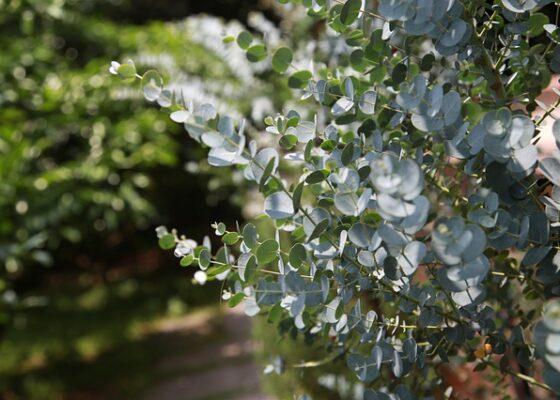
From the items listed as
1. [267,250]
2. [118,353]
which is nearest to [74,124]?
[118,353]

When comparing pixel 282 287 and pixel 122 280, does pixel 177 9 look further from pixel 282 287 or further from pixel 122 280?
pixel 282 287

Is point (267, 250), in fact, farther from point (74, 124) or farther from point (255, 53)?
point (74, 124)

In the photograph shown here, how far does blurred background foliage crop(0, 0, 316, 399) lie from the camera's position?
399 cm

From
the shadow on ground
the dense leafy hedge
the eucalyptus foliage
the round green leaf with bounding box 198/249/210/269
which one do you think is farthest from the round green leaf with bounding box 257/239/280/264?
the shadow on ground

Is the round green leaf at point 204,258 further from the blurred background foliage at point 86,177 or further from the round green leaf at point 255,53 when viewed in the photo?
the blurred background foliage at point 86,177

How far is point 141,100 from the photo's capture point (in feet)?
16.5

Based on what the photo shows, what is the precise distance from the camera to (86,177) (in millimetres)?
4277

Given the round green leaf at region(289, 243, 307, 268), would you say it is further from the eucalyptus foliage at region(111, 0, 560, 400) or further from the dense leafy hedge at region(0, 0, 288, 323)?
the dense leafy hedge at region(0, 0, 288, 323)

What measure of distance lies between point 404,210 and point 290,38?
3.89m

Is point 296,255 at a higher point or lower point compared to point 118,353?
higher

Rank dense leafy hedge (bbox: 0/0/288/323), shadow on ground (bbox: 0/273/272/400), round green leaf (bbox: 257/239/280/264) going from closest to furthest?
1. round green leaf (bbox: 257/239/280/264)
2. dense leafy hedge (bbox: 0/0/288/323)
3. shadow on ground (bbox: 0/273/272/400)

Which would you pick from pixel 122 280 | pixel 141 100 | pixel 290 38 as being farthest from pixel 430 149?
pixel 122 280

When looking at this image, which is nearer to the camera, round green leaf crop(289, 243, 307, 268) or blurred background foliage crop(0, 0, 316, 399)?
round green leaf crop(289, 243, 307, 268)

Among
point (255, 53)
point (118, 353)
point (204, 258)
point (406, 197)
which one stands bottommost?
point (118, 353)
